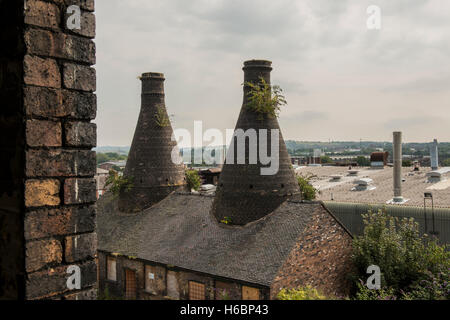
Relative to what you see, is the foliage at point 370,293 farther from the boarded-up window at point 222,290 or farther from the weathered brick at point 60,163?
the weathered brick at point 60,163

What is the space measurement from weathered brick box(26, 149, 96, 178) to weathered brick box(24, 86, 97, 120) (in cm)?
28

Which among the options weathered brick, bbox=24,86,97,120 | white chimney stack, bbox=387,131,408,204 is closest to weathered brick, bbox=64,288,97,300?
weathered brick, bbox=24,86,97,120

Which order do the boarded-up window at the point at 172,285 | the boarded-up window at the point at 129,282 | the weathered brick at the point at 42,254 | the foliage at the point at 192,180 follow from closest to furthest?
the weathered brick at the point at 42,254 < the boarded-up window at the point at 172,285 < the boarded-up window at the point at 129,282 < the foliage at the point at 192,180

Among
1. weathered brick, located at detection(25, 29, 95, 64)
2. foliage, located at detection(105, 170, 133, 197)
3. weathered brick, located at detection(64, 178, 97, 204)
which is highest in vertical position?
weathered brick, located at detection(25, 29, 95, 64)

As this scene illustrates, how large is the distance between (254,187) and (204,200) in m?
4.15

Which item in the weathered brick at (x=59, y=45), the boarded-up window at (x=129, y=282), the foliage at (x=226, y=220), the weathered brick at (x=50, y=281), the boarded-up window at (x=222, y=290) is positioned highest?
the weathered brick at (x=59, y=45)

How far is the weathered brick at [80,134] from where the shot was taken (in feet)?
10.4

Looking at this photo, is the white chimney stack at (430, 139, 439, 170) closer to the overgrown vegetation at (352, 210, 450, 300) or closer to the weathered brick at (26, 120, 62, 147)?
the overgrown vegetation at (352, 210, 450, 300)

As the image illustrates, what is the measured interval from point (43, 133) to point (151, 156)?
2105 centimetres

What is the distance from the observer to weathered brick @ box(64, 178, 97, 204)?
10.3ft

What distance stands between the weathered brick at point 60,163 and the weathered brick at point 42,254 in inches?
19.6

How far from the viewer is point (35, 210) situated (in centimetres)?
295

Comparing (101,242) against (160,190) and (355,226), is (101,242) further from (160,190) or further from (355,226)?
(355,226)

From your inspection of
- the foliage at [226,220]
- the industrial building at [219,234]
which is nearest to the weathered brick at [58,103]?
the industrial building at [219,234]
